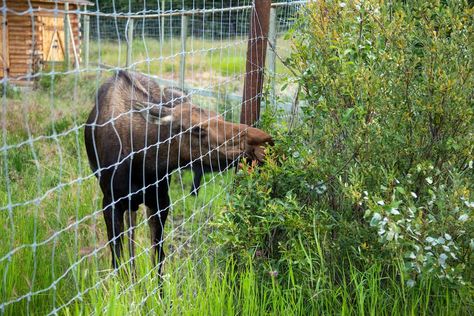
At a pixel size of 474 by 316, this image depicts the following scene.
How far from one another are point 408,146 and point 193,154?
5.77 feet

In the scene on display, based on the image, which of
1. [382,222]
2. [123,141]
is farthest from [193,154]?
[382,222]

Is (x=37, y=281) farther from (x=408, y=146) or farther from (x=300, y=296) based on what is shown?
(x=408, y=146)

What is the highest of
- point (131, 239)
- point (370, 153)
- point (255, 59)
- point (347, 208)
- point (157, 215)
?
point (255, 59)

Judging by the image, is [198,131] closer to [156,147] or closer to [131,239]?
[156,147]

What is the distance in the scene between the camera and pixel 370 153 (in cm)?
445

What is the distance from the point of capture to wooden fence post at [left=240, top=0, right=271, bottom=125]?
540 centimetres

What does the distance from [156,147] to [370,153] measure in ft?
6.06

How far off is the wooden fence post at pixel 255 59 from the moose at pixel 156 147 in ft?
0.85

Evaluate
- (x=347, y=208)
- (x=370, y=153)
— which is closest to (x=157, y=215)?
(x=347, y=208)

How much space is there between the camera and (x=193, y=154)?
17.8ft

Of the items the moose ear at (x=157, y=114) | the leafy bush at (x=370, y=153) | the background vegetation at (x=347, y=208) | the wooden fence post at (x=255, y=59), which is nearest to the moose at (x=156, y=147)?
the moose ear at (x=157, y=114)

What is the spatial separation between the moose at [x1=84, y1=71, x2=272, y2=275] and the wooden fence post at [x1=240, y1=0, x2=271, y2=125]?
259mm

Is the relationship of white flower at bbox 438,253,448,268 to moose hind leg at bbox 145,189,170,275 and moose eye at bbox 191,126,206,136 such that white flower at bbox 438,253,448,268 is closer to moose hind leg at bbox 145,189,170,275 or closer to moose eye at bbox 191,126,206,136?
moose eye at bbox 191,126,206,136

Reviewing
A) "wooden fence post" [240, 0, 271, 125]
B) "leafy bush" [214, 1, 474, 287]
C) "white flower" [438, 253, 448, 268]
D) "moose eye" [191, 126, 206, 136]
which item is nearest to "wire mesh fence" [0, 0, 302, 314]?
"moose eye" [191, 126, 206, 136]
